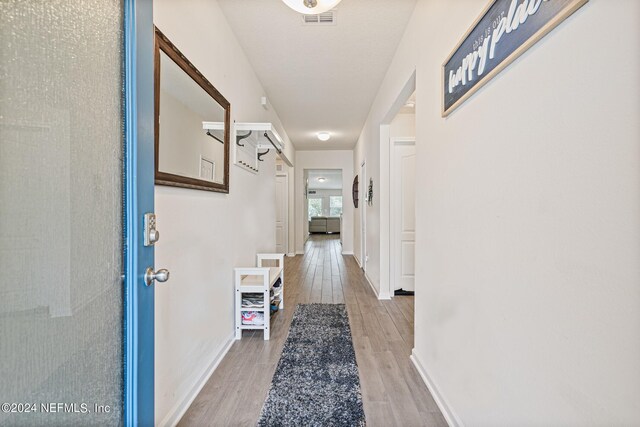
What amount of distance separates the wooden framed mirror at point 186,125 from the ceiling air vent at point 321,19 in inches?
33.1

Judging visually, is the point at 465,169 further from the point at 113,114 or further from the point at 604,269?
the point at 113,114

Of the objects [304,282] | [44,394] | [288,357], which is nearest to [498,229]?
[44,394]

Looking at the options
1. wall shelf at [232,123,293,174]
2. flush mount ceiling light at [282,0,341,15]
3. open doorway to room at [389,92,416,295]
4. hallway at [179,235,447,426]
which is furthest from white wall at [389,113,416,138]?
flush mount ceiling light at [282,0,341,15]

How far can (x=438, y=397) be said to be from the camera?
1612 mm

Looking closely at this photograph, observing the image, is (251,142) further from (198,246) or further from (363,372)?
(363,372)

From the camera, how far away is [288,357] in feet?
6.95

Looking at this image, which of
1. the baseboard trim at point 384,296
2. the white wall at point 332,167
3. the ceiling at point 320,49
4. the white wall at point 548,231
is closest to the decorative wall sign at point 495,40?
the white wall at point 548,231

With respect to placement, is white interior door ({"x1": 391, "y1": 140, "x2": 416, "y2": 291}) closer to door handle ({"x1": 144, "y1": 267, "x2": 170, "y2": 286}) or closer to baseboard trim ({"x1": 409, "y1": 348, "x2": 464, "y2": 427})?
baseboard trim ({"x1": 409, "y1": 348, "x2": 464, "y2": 427})

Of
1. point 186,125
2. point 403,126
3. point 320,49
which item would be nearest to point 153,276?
point 186,125

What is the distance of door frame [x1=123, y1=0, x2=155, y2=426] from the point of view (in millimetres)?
890

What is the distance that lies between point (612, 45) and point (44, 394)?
4.88ft

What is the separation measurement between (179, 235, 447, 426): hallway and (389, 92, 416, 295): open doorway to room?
33 centimetres

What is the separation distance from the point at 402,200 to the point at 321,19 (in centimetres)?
228

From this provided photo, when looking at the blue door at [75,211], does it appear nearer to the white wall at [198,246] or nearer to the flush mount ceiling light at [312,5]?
the white wall at [198,246]
